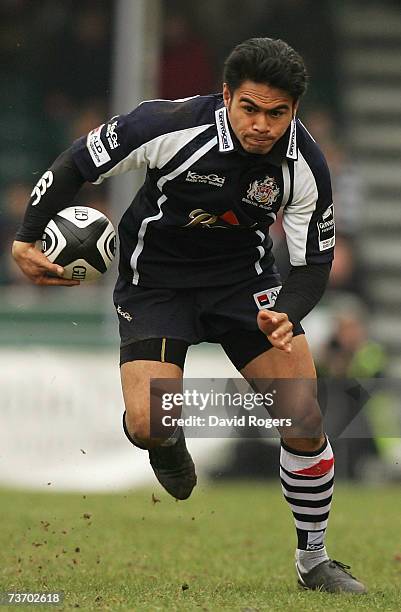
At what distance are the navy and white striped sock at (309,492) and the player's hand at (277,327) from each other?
78cm

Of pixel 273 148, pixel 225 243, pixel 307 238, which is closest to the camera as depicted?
pixel 273 148

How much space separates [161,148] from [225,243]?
57cm

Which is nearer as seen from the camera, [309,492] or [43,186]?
[43,186]

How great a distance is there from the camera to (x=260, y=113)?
17.1ft

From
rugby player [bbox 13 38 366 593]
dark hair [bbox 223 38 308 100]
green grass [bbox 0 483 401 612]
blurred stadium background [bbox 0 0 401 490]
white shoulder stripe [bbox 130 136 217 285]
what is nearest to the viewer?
dark hair [bbox 223 38 308 100]

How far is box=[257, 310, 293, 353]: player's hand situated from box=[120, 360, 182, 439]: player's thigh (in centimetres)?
64

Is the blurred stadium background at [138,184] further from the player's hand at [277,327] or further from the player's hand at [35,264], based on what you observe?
the player's hand at [277,327]

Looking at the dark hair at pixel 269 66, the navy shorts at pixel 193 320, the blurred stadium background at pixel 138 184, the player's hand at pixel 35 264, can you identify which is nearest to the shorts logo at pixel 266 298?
the navy shorts at pixel 193 320

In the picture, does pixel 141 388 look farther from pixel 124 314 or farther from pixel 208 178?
pixel 208 178

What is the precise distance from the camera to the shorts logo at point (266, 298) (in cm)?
585

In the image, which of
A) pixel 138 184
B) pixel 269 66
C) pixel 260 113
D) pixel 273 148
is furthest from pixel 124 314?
pixel 138 184

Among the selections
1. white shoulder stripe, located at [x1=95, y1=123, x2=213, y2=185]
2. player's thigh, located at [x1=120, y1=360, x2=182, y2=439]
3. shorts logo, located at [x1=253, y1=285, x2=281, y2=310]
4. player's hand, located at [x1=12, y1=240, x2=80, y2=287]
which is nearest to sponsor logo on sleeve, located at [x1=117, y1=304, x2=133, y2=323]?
player's thigh, located at [x1=120, y1=360, x2=182, y2=439]

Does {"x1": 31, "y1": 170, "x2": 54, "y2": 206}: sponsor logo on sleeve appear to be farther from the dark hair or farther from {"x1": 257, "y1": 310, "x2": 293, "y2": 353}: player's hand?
{"x1": 257, "y1": 310, "x2": 293, "y2": 353}: player's hand

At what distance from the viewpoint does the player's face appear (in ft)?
17.0
